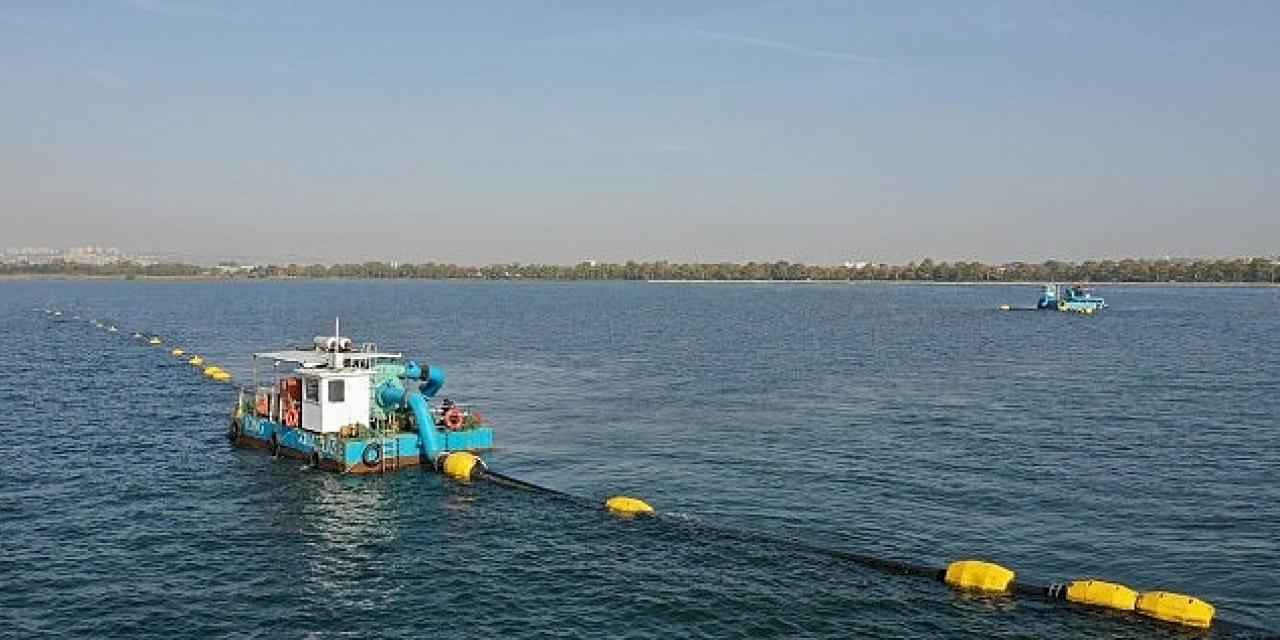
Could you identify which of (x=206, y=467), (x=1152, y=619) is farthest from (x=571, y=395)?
(x=1152, y=619)

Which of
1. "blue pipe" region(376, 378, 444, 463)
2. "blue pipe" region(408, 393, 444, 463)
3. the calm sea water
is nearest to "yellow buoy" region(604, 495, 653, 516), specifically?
the calm sea water

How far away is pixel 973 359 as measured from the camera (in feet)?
381

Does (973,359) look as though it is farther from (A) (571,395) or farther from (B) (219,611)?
(B) (219,611)

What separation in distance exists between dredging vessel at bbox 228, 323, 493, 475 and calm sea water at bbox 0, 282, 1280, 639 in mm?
1710

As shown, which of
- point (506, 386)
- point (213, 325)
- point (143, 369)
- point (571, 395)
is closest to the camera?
point (571, 395)

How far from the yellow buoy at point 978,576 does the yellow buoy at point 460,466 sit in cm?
2577

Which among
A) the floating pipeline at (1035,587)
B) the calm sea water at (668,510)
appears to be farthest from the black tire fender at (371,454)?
the floating pipeline at (1035,587)

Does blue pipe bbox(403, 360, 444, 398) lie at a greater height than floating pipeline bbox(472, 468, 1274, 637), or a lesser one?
greater

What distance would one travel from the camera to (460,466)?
178 feet

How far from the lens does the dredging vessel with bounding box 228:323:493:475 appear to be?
5541 centimetres

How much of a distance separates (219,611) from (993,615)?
86.3 ft

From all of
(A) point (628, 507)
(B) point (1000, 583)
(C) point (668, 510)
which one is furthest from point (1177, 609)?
(A) point (628, 507)

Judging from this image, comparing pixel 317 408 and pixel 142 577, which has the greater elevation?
pixel 317 408

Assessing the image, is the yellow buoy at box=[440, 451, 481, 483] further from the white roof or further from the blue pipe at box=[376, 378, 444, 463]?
the white roof
